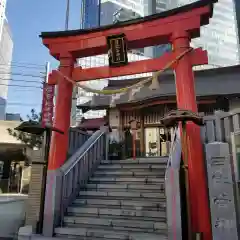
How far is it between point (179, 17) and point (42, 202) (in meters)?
6.62

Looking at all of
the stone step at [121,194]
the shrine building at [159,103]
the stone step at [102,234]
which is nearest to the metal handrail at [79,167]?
the stone step at [121,194]

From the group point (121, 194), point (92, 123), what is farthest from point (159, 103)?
point (121, 194)

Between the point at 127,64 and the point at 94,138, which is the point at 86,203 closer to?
the point at 94,138

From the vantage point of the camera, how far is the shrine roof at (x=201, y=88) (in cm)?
1404

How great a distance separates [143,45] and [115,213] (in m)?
5.35

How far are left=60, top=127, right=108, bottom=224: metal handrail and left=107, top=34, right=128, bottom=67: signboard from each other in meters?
2.82

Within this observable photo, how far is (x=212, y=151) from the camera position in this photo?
20.0 feet

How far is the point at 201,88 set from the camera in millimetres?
14648

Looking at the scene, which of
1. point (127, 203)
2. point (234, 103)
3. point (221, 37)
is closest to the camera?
point (127, 203)

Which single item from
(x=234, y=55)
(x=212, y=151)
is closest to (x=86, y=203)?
(x=212, y=151)

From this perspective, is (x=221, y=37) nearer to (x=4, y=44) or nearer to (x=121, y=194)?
(x=121, y=194)

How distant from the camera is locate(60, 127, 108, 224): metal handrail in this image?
7387mm

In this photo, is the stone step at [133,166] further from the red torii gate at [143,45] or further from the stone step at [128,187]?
the red torii gate at [143,45]

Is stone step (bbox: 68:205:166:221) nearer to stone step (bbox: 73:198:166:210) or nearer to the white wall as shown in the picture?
stone step (bbox: 73:198:166:210)
